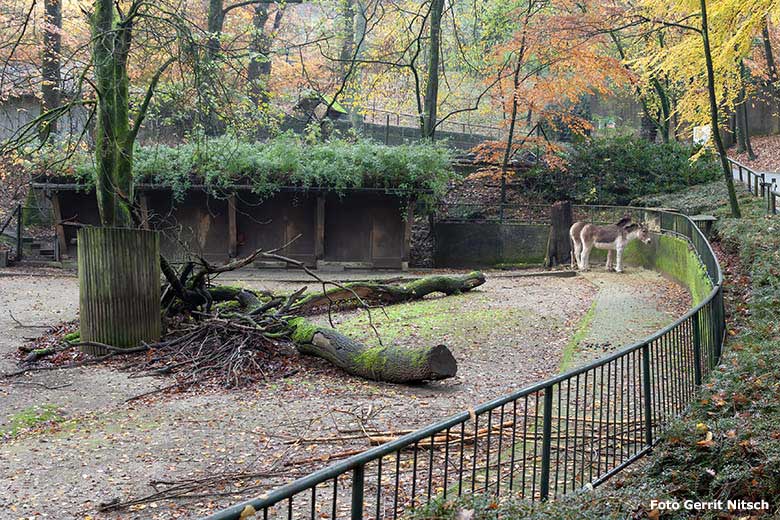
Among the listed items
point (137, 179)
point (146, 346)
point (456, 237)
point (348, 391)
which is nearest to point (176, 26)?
point (146, 346)

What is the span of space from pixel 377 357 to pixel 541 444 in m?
3.54

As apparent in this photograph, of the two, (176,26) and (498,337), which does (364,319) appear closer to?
(498,337)

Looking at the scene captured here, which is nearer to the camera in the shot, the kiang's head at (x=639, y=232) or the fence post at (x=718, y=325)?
the fence post at (x=718, y=325)

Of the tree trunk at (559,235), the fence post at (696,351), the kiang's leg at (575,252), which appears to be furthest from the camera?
the tree trunk at (559,235)

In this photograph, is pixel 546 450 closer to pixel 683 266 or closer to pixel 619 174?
pixel 683 266

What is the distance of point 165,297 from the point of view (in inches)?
526

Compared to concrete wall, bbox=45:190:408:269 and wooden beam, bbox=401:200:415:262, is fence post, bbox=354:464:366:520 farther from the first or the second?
concrete wall, bbox=45:190:408:269

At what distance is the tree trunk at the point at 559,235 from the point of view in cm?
2291

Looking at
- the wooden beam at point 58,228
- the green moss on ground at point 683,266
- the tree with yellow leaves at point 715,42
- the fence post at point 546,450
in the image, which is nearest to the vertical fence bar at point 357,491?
the fence post at point 546,450

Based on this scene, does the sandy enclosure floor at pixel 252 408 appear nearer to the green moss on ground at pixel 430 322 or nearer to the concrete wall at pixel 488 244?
the green moss on ground at pixel 430 322

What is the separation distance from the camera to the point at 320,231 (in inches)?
940

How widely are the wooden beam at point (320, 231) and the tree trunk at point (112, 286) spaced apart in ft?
39.4

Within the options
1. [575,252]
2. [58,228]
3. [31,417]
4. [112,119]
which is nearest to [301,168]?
[58,228]

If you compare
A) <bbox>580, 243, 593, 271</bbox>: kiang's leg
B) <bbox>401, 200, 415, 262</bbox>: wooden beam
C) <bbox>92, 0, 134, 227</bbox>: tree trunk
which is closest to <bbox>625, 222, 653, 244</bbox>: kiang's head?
<bbox>580, 243, 593, 271</bbox>: kiang's leg
